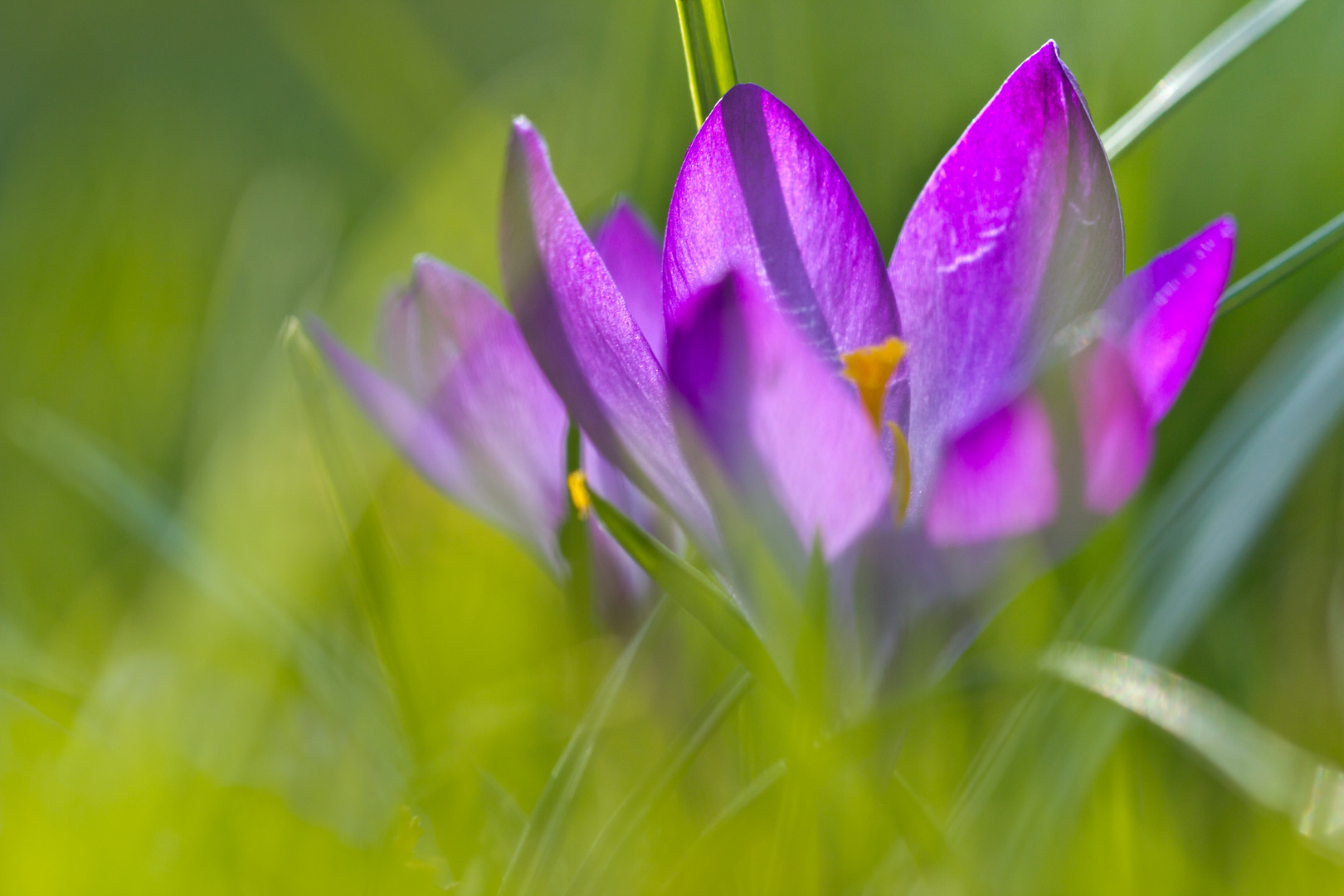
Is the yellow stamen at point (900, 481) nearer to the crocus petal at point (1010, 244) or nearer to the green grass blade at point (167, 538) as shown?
the crocus petal at point (1010, 244)

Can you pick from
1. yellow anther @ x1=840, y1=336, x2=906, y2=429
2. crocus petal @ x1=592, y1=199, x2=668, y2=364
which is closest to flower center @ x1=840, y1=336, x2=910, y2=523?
yellow anther @ x1=840, y1=336, x2=906, y2=429

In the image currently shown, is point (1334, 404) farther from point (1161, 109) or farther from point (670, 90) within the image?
point (670, 90)

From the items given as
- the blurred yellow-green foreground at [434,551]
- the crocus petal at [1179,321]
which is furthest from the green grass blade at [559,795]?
the crocus petal at [1179,321]

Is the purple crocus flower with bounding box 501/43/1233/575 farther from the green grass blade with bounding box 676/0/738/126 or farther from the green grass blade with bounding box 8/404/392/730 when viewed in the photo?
the green grass blade with bounding box 8/404/392/730

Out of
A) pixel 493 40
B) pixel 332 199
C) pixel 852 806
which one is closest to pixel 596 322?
pixel 852 806

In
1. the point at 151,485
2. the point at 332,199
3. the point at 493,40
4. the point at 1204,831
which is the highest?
the point at 493,40
